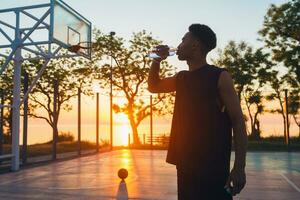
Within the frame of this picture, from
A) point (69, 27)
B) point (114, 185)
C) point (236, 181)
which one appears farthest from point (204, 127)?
point (69, 27)

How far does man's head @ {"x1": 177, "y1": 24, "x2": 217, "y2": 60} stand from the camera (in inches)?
101

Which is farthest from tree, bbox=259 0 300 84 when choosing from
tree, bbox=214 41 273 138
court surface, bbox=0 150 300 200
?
court surface, bbox=0 150 300 200

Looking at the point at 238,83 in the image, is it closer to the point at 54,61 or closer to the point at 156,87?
the point at 54,61

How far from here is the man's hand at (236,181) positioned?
7.58ft

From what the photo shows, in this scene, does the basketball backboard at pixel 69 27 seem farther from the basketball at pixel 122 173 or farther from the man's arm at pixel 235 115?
the man's arm at pixel 235 115

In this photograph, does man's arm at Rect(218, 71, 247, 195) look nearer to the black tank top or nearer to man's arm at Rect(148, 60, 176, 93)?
the black tank top

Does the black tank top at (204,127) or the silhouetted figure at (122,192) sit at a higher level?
the black tank top at (204,127)

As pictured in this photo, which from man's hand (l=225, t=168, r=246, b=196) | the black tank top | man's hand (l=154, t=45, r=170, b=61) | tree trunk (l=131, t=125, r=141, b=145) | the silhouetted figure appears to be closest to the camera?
man's hand (l=225, t=168, r=246, b=196)

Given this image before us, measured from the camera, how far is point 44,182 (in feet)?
30.3

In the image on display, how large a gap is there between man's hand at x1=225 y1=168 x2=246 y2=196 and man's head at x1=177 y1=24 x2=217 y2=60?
0.87 metres

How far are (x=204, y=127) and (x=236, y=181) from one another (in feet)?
1.35

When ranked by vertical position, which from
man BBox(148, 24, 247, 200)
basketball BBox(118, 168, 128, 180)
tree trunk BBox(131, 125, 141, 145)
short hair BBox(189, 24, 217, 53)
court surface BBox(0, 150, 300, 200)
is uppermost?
short hair BBox(189, 24, 217, 53)

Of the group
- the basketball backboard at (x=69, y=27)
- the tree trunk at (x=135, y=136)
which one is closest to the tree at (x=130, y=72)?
the tree trunk at (x=135, y=136)

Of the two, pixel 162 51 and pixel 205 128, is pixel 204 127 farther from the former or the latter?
pixel 162 51
